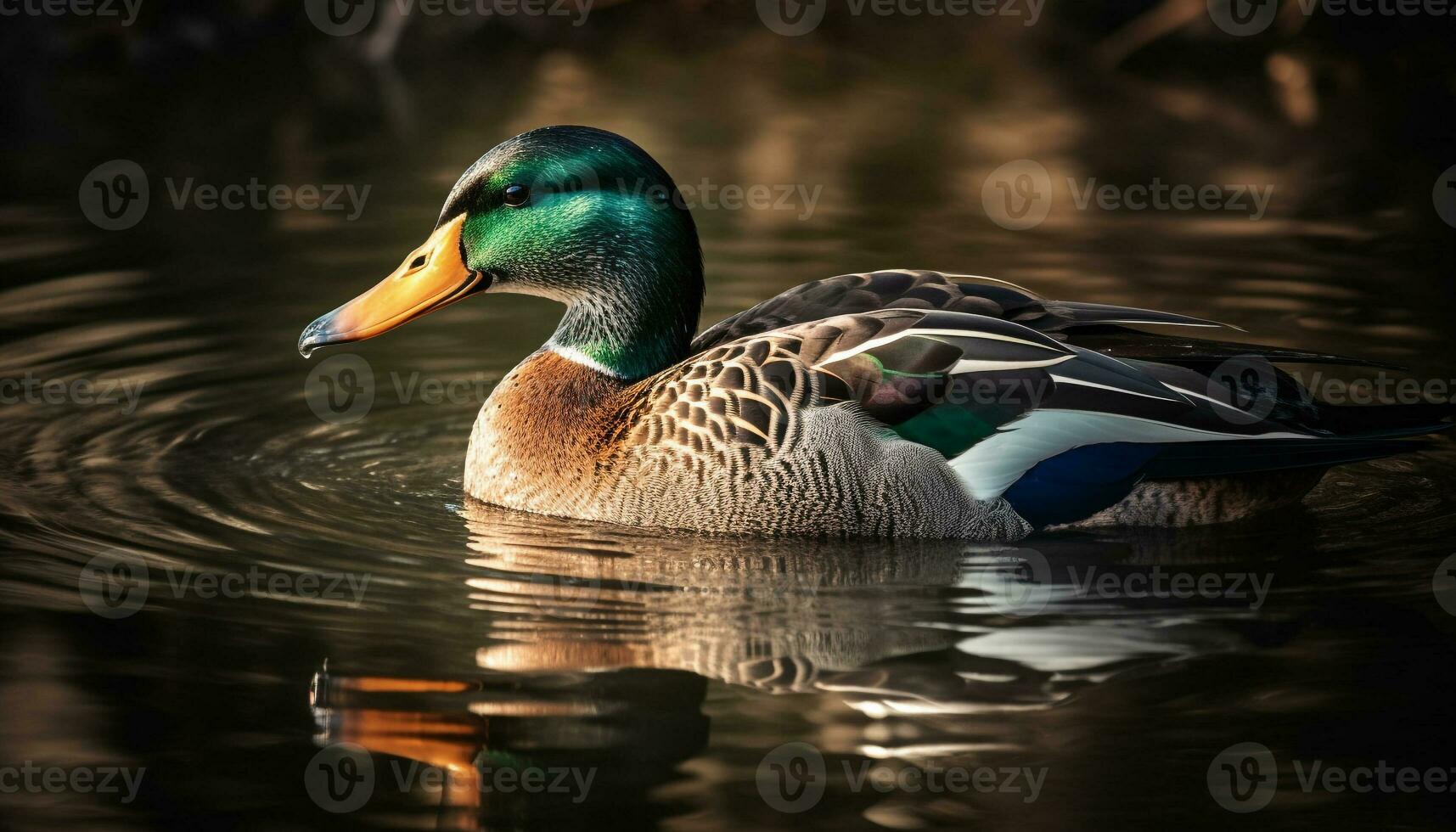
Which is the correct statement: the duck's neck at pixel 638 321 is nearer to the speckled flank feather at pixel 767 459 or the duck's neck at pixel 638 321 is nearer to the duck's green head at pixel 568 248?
the duck's green head at pixel 568 248

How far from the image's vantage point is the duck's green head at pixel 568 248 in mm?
7066

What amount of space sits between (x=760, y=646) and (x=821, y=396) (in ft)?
3.93

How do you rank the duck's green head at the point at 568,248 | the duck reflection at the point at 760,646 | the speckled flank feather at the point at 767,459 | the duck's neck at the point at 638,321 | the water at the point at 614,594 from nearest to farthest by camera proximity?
the water at the point at 614,594
the duck reflection at the point at 760,646
the speckled flank feather at the point at 767,459
the duck's green head at the point at 568,248
the duck's neck at the point at 638,321

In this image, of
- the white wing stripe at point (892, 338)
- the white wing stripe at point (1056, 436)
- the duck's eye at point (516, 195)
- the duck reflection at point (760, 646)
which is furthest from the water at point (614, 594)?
the duck's eye at point (516, 195)

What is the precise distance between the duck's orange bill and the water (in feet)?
2.39

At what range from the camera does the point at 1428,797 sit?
16.1 ft

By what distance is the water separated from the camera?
4996mm

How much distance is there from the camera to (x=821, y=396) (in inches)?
262

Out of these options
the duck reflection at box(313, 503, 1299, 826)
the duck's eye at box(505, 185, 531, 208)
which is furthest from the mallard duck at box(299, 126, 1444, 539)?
the duck reflection at box(313, 503, 1299, 826)

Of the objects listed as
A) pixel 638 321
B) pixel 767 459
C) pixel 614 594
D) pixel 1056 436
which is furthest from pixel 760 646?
pixel 638 321

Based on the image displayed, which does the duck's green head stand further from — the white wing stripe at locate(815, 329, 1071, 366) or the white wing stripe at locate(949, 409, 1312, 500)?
the white wing stripe at locate(949, 409, 1312, 500)

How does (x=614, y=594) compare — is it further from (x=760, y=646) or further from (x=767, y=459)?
(x=767, y=459)

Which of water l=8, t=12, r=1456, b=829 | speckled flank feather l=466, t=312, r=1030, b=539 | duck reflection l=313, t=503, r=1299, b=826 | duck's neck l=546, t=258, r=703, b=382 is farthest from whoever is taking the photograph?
duck's neck l=546, t=258, r=703, b=382

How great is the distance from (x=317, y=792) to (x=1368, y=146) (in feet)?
37.8
